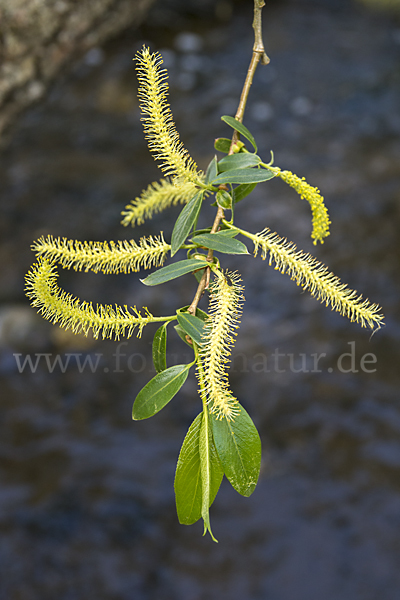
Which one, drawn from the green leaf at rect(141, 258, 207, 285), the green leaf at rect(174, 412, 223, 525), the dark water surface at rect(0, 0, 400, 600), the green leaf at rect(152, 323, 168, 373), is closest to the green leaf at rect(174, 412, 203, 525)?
the green leaf at rect(174, 412, 223, 525)

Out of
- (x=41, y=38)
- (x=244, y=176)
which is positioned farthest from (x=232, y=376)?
(x=41, y=38)

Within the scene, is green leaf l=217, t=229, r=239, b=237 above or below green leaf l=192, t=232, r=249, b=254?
above

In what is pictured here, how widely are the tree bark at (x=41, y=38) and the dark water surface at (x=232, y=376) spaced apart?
203 mm

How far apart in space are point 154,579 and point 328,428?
1.33m

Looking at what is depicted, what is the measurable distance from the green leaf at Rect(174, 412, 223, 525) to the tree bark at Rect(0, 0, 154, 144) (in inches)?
150

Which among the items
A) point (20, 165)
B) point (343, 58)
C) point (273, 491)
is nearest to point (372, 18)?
point (343, 58)

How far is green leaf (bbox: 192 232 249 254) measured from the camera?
0.74 meters

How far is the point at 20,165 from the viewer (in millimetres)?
4449

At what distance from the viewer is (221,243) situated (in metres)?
0.75

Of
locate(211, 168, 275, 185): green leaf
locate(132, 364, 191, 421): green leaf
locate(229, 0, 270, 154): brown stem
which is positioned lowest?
locate(132, 364, 191, 421): green leaf

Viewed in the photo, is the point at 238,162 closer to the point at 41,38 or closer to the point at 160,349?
the point at 160,349

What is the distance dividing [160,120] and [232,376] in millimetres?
2892

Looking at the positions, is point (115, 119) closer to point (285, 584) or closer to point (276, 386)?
point (276, 386)

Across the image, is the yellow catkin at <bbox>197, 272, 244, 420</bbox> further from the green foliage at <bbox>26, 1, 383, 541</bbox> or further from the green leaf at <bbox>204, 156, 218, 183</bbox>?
the green leaf at <bbox>204, 156, 218, 183</bbox>
